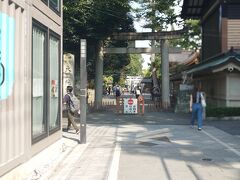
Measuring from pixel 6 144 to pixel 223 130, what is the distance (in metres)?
12.1

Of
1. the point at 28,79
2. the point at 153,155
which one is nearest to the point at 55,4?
the point at 28,79

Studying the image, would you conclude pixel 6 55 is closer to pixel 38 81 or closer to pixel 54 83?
pixel 38 81

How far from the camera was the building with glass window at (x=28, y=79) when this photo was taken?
7820 millimetres

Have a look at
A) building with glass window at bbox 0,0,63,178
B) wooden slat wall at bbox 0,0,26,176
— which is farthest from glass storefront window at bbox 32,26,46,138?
wooden slat wall at bbox 0,0,26,176

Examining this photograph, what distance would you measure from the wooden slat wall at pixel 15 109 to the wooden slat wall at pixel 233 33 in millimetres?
19040

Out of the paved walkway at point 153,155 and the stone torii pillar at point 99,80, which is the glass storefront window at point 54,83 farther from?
the stone torii pillar at point 99,80

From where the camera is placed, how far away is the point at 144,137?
16.5 metres

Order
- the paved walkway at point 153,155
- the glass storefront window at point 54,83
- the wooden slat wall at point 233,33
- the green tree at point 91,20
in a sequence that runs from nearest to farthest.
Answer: the paved walkway at point 153,155 < the glass storefront window at point 54,83 < the wooden slat wall at point 233,33 < the green tree at point 91,20

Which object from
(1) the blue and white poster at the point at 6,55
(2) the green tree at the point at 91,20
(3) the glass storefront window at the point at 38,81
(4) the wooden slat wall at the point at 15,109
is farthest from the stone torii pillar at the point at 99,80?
(1) the blue and white poster at the point at 6,55

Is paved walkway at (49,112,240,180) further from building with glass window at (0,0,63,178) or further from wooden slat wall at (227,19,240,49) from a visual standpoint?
wooden slat wall at (227,19,240,49)

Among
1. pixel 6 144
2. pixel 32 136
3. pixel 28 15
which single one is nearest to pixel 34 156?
pixel 32 136

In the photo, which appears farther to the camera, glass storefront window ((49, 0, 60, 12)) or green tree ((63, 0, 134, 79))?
green tree ((63, 0, 134, 79))

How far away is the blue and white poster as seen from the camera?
24.9 feet

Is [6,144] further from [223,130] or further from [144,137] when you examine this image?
[223,130]
